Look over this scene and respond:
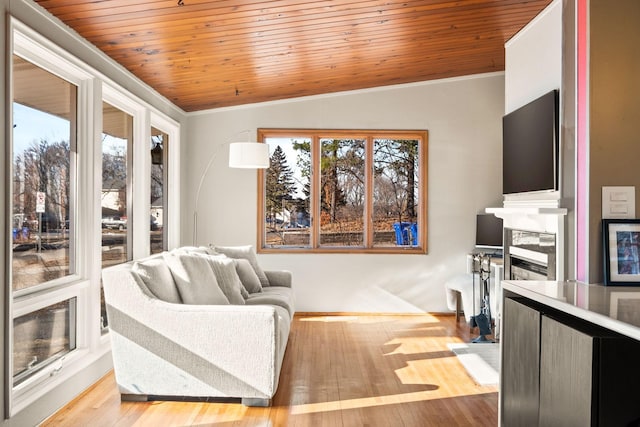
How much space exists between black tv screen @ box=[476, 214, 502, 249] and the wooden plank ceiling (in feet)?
5.76

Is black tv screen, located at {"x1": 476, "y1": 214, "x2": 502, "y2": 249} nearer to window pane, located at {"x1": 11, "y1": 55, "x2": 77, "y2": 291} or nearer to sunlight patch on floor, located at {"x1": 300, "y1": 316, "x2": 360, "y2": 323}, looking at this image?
sunlight patch on floor, located at {"x1": 300, "y1": 316, "x2": 360, "y2": 323}

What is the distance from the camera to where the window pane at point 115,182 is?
14.4 feet

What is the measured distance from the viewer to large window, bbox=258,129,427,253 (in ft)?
22.3

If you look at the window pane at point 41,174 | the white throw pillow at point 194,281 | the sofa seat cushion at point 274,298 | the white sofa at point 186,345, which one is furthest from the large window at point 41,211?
the sofa seat cushion at point 274,298

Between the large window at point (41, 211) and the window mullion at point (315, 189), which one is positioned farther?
the window mullion at point (315, 189)

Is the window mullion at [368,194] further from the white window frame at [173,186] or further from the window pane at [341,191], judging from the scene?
the white window frame at [173,186]

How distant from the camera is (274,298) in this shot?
488cm

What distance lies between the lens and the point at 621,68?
103 inches

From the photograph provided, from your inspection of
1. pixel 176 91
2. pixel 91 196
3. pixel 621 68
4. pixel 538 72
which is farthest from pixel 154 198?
pixel 621 68

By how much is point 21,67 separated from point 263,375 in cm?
233

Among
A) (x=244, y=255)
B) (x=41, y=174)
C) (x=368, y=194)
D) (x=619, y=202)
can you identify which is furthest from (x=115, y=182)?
(x=619, y=202)

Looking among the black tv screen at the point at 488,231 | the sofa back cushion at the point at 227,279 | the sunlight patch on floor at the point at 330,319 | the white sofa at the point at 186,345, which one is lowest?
the sunlight patch on floor at the point at 330,319

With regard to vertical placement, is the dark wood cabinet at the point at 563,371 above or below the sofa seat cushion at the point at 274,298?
above

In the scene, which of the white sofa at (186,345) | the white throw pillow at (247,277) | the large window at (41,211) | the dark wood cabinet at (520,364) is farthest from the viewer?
the white throw pillow at (247,277)
